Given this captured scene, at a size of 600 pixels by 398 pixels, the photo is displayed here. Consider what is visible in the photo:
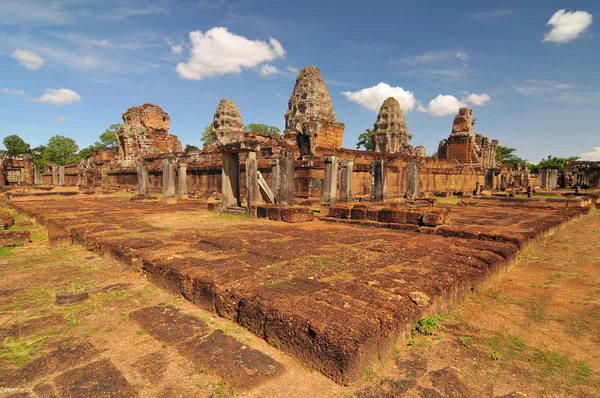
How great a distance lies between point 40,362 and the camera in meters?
2.12

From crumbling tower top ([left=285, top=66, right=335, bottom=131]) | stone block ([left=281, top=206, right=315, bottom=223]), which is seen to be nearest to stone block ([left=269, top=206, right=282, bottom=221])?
stone block ([left=281, top=206, right=315, bottom=223])

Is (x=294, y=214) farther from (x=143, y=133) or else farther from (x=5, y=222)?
(x=143, y=133)

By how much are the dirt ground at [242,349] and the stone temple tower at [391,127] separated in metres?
31.7

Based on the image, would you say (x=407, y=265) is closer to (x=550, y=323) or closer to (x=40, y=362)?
(x=550, y=323)

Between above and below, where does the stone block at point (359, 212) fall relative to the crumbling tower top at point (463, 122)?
below

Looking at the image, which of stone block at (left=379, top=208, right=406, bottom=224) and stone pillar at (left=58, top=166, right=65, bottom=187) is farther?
stone pillar at (left=58, top=166, right=65, bottom=187)

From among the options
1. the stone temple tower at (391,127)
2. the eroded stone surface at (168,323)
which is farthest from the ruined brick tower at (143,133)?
the eroded stone surface at (168,323)

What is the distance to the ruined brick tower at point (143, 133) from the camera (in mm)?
26766

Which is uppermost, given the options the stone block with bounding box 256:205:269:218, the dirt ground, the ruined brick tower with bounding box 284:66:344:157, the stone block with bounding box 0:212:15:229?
the ruined brick tower with bounding box 284:66:344:157

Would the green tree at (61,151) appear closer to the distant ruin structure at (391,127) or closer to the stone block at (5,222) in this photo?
the distant ruin structure at (391,127)

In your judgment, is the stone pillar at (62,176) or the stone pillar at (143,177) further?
the stone pillar at (62,176)

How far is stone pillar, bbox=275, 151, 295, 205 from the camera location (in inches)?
352

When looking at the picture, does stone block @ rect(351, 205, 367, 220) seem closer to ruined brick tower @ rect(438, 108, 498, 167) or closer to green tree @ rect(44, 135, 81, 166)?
ruined brick tower @ rect(438, 108, 498, 167)

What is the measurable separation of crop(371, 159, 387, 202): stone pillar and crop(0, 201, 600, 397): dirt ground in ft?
27.8
